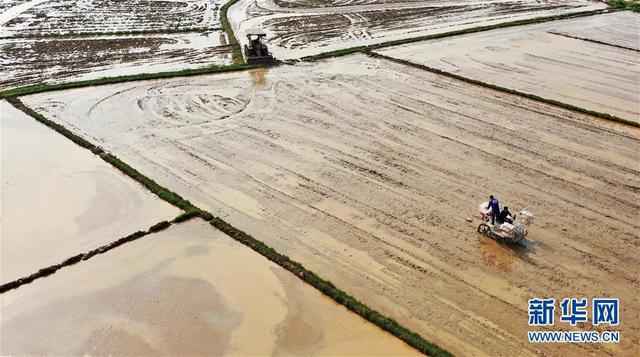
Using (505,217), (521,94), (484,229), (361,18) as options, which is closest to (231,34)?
(361,18)

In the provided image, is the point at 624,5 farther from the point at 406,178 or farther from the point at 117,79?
the point at 117,79

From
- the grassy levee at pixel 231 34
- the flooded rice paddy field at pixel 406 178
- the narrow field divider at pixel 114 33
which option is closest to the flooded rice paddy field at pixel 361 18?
the grassy levee at pixel 231 34

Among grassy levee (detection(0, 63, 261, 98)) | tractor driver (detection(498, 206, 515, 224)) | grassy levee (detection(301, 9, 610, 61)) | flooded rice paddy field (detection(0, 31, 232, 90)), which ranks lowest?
tractor driver (detection(498, 206, 515, 224))

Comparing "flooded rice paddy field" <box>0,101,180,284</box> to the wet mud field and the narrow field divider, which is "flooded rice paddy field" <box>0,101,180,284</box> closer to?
the wet mud field

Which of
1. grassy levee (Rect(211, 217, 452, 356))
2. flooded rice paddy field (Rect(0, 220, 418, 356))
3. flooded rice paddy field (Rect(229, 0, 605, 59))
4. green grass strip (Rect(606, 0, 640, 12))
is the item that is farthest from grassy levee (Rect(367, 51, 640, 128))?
green grass strip (Rect(606, 0, 640, 12))

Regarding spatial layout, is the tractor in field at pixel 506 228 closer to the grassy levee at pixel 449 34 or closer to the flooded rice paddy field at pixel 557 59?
the flooded rice paddy field at pixel 557 59
